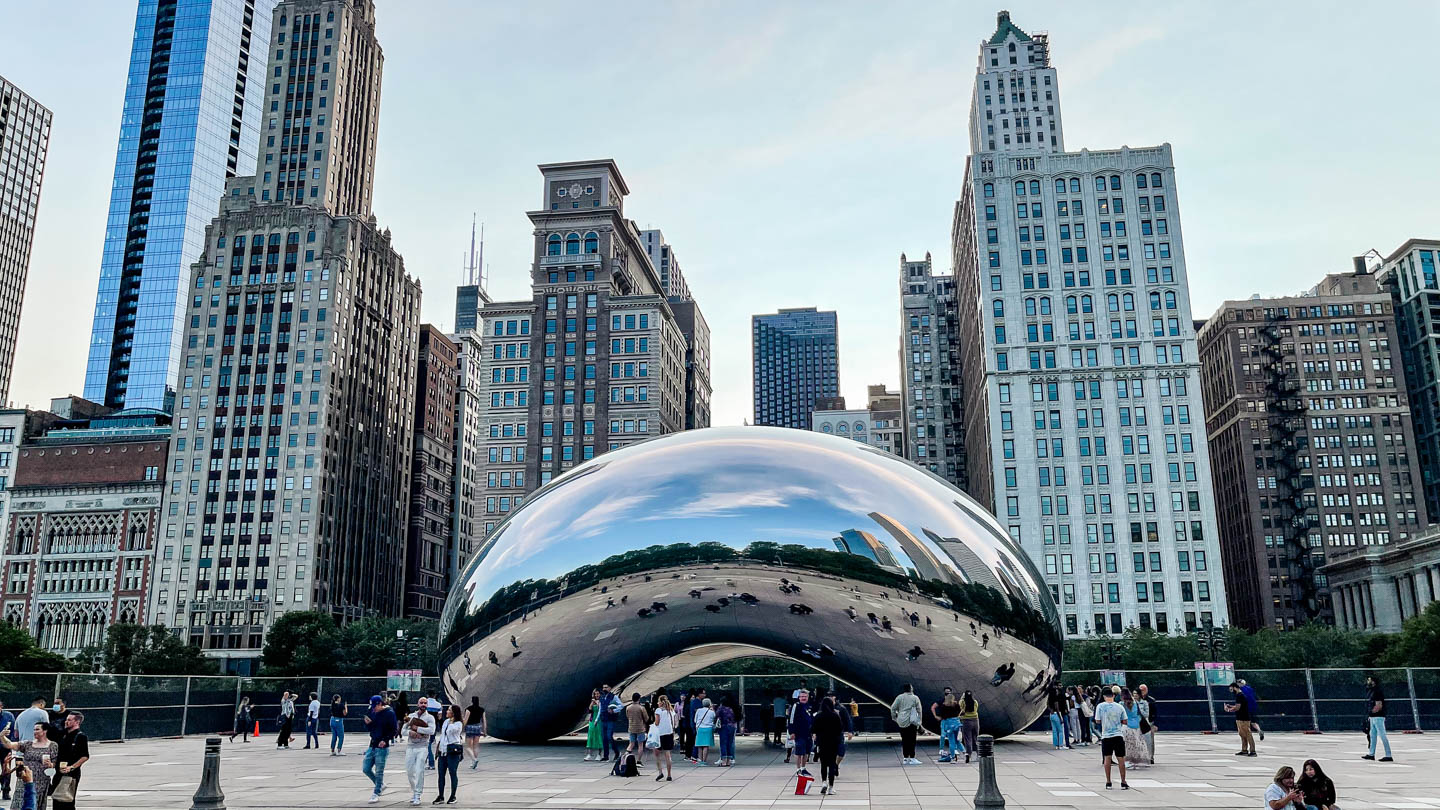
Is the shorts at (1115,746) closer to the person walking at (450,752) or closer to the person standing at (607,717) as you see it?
the person standing at (607,717)

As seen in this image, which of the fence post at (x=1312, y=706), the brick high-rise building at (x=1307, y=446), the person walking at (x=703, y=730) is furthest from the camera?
the brick high-rise building at (x=1307, y=446)

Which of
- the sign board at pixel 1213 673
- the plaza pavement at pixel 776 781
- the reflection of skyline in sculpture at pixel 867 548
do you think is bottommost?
the plaza pavement at pixel 776 781

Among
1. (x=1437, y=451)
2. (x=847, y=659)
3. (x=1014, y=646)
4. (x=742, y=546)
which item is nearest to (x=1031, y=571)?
(x=1014, y=646)

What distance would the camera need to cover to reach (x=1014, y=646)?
1900 cm

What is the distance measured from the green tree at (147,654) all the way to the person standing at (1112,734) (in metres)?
85.0

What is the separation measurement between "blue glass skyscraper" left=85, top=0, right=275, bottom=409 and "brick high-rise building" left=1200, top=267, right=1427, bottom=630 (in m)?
148

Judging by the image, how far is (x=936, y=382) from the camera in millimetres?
143375

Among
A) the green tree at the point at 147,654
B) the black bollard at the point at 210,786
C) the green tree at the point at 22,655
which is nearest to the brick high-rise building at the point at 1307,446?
the green tree at the point at 147,654

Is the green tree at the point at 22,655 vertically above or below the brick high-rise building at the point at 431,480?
below

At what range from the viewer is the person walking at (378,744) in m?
14.9

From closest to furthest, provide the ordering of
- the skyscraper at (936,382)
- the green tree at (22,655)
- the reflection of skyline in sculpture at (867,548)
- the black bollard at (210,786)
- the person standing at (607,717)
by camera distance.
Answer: the black bollard at (210,786) → the reflection of skyline in sculpture at (867,548) → the person standing at (607,717) → the green tree at (22,655) → the skyscraper at (936,382)

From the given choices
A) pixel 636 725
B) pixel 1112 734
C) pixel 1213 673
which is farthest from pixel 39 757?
pixel 1213 673

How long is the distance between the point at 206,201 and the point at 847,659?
162 meters

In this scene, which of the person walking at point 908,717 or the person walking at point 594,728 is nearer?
the person walking at point 908,717
